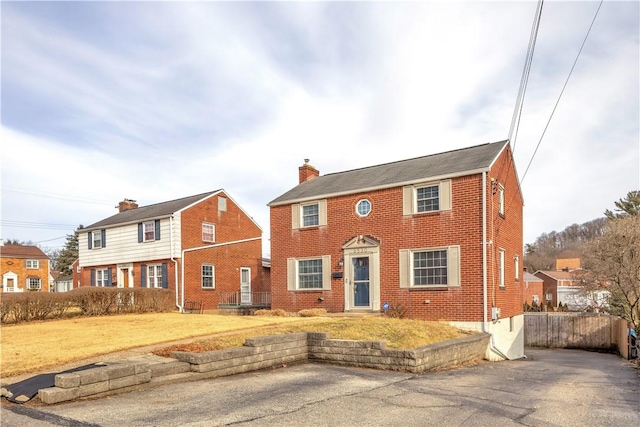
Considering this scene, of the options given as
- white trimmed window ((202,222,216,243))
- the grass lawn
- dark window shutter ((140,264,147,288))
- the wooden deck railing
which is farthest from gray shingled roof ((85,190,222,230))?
the grass lawn

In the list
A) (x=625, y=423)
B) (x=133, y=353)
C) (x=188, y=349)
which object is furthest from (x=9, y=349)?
(x=625, y=423)

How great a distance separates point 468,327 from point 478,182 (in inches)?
199

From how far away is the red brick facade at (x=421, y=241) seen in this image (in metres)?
16.8

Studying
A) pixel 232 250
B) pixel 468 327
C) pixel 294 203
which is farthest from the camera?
pixel 232 250

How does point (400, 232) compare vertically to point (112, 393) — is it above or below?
above

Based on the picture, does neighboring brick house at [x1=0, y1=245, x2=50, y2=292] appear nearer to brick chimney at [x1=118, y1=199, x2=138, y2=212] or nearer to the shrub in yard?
brick chimney at [x1=118, y1=199, x2=138, y2=212]

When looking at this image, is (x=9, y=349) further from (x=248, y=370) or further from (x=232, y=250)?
(x=232, y=250)

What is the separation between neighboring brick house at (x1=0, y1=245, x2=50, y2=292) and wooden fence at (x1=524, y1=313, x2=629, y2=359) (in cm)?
5042

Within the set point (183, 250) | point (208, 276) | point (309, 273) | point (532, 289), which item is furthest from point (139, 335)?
point (532, 289)

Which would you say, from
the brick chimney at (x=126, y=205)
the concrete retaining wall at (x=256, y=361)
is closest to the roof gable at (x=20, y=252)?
the brick chimney at (x=126, y=205)

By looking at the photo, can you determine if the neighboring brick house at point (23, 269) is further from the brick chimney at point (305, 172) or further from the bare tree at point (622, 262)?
the bare tree at point (622, 262)

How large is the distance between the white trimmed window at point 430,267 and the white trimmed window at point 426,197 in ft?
5.00

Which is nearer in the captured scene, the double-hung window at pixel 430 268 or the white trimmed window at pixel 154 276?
the double-hung window at pixel 430 268

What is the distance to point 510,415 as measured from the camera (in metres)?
7.07
